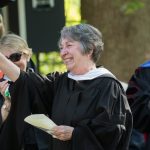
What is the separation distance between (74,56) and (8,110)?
838mm

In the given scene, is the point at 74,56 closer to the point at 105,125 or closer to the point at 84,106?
the point at 84,106

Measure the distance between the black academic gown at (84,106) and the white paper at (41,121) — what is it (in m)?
0.11

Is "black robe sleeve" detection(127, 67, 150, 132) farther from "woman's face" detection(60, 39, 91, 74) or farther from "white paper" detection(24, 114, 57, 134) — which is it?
"white paper" detection(24, 114, 57, 134)

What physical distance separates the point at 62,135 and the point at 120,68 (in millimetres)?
5299

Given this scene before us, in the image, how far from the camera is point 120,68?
33.1 ft

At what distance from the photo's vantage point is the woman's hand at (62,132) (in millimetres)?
4848

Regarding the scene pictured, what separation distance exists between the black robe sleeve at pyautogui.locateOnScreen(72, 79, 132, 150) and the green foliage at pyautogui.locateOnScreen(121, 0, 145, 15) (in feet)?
14.9

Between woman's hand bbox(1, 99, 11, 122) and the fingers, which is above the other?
the fingers

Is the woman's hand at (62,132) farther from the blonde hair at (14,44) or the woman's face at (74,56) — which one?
the blonde hair at (14,44)

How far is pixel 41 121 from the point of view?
496 cm

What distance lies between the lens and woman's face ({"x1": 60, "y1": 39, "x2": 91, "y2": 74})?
5012 millimetres

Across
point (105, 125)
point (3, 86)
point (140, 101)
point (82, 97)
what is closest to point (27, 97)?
point (3, 86)

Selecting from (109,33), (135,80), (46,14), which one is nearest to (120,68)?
(109,33)

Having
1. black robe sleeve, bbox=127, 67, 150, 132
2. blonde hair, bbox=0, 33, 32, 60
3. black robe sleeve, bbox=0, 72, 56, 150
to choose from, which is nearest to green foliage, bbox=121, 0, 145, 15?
black robe sleeve, bbox=127, 67, 150, 132
